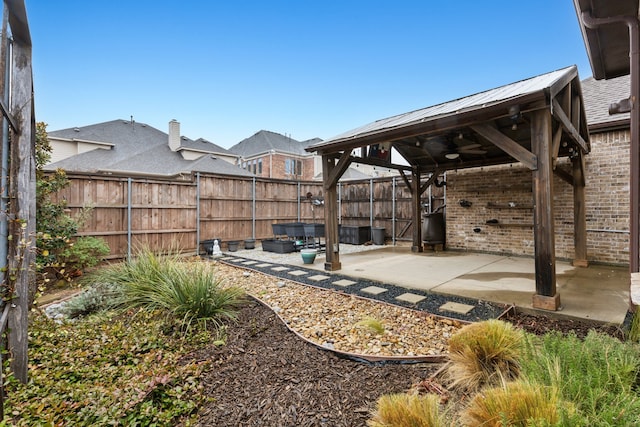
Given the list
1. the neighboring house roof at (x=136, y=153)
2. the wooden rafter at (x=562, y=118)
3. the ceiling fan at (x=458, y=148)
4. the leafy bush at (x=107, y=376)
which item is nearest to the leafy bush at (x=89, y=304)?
the leafy bush at (x=107, y=376)

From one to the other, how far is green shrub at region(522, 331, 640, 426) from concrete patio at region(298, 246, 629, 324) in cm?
179

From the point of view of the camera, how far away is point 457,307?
10.9 feet

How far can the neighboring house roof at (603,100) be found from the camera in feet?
18.1

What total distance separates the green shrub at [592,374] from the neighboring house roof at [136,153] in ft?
42.7

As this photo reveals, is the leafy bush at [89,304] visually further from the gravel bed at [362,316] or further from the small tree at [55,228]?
the gravel bed at [362,316]

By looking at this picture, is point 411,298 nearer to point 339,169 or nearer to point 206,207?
point 339,169

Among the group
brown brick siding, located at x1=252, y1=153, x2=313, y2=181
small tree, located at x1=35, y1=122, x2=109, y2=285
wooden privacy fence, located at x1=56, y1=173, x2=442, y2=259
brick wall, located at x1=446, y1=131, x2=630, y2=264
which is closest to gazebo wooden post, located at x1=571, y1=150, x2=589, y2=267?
brick wall, located at x1=446, y1=131, x2=630, y2=264

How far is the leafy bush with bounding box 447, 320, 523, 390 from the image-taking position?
1807 millimetres

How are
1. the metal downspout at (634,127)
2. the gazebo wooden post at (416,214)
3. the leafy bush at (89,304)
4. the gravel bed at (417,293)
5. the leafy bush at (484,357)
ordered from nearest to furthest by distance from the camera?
the leafy bush at (484,357)
the metal downspout at (634,127)
the gravel bed at (417,293)
the leafy bush at (89,304)
the gazebo wooden post at (416,214)

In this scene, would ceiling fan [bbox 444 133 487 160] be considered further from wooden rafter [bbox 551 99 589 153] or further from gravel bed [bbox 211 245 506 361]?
gravel bed [bbox 211 245 506 361]

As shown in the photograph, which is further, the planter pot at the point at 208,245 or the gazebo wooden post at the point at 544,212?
the planter pot at the point at 208,245

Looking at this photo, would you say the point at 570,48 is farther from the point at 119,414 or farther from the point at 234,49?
the point at 119,414

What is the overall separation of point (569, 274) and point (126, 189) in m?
9.06

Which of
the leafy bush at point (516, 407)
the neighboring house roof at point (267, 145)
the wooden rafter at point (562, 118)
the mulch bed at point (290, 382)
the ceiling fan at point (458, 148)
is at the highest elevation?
the neighboring house roof at point (267, 145)
